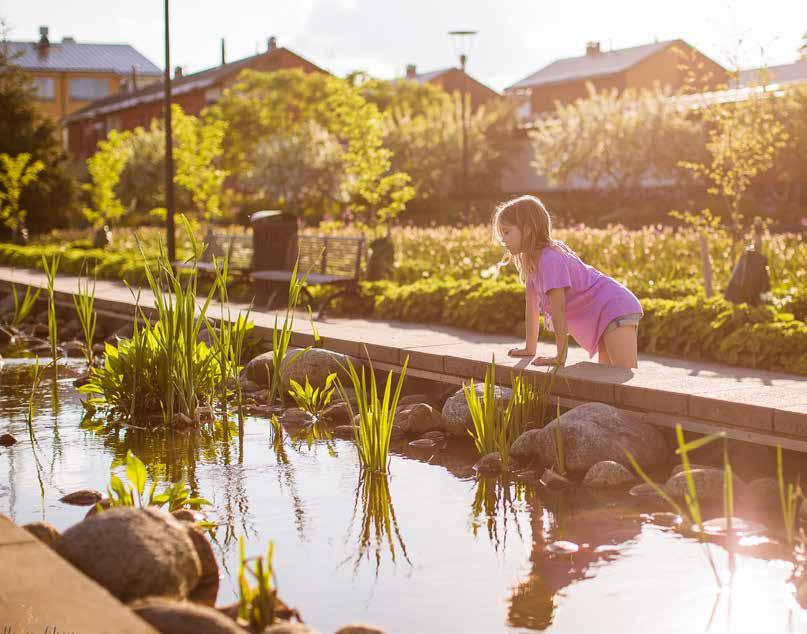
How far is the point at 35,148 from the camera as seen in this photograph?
115ft

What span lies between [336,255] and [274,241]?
1790 millimetres

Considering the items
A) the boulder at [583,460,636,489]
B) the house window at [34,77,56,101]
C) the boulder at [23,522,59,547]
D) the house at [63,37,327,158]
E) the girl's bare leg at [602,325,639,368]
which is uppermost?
the house window at [34,77,56,101]

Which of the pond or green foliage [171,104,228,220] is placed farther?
green foliage [171,104,228,220]

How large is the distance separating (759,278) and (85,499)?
21.1 ft

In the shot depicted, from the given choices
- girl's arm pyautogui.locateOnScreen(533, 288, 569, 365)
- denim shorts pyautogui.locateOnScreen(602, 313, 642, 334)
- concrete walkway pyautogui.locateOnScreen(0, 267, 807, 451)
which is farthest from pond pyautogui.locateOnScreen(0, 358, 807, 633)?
denim shorts pyautogui.locateOnScreen(602, 313, 642, 334)

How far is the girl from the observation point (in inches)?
278

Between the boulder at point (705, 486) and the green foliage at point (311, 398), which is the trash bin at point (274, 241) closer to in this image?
the green foliage at point (311, 398)

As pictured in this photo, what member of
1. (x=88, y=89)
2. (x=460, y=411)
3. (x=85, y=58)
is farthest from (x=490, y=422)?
(x=85, y=58)

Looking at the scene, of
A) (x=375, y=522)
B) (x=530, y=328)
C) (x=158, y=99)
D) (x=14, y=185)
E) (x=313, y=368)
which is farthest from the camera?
(x=158, y=99)

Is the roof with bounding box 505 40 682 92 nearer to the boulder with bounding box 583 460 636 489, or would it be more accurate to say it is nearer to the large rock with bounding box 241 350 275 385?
the large rock with bounding box 241 350 275 385

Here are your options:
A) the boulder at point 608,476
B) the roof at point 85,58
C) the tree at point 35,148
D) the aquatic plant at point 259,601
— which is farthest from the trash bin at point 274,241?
the roof at point 85,58

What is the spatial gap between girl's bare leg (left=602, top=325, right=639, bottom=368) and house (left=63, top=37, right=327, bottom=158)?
4655cm

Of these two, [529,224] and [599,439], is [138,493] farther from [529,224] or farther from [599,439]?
[529,224]

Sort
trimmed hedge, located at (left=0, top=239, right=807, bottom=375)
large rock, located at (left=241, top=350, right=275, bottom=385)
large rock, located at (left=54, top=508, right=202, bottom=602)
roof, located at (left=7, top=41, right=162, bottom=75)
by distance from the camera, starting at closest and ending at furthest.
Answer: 1. large rock, located at (left=54, top=508, right=202, bottom=602)
2. trimmed hedge, located at (left=0, top=239, right=807, bottom=375)
3. large rock, located at (left=241, top=350, right=275, bottom=385)
4. roof, located at (left=7, top=41, right=162, bottom=75)
